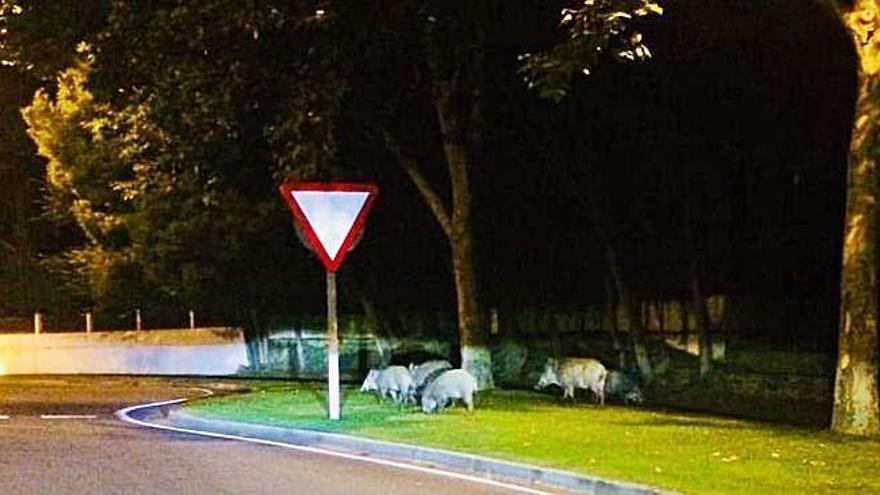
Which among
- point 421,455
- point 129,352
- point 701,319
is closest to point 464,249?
point 701,319

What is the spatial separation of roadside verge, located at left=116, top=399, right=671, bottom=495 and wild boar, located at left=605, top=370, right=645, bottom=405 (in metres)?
7.86

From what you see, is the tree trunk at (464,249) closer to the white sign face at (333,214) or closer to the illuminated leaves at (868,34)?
the white sign face at (333,214)

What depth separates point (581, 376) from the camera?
2516cm

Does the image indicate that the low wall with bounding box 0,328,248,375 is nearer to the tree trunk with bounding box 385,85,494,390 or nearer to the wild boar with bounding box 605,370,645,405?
the tree trunk with bounding box 385,85,494,390

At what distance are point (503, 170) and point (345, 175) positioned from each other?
501cm

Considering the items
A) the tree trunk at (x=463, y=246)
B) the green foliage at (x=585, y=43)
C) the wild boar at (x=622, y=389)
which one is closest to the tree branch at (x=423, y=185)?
the tree trunk at (x=463, y=246)

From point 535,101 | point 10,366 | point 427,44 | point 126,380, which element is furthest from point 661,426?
point 10,366

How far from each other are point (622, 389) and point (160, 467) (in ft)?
42.9

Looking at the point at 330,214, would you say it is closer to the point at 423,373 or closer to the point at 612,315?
the point at 423,373

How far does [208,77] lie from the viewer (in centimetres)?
2273

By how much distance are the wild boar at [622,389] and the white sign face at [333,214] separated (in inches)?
302

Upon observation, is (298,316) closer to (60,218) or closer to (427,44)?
(60,218)

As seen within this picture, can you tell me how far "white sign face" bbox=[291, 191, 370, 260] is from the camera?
19.7 meters

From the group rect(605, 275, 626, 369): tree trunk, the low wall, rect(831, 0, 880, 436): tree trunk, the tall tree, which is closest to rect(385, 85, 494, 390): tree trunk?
the tall tree
